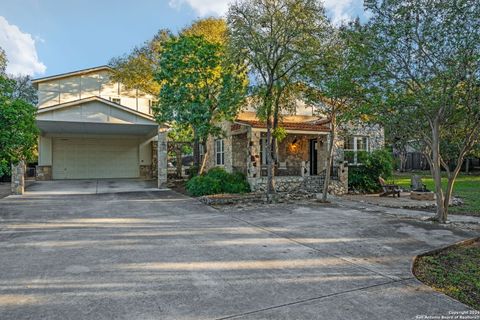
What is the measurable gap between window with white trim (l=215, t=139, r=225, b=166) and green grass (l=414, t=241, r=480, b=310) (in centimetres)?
1372

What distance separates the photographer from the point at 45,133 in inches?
823

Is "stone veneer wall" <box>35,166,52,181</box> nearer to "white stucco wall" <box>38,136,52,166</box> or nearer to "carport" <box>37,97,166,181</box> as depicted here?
"carport" <box>37,97,166,181</box>

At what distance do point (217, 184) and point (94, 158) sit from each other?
41.3 feet

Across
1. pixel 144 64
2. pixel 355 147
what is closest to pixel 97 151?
pixel 144 64

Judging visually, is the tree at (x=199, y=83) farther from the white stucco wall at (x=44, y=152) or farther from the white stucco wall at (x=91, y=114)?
the white stucco wall at (x=44, y=152)

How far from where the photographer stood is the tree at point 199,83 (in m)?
14.5

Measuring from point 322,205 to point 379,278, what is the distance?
7.39 metres

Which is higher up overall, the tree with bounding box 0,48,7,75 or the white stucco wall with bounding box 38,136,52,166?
the tree with bounding box 0,48,7,75

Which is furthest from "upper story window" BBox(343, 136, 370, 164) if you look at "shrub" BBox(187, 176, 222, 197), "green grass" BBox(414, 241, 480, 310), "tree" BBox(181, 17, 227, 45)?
"green grass" BBox(414, 241, 480, 310)

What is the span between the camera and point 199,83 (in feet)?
49.3

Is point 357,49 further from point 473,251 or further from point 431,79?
point 473,251

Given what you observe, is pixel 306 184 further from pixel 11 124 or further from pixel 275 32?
pixel 11 124

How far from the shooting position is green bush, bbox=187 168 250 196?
14078 millimetres

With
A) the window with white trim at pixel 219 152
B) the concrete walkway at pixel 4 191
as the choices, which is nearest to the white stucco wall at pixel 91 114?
the concrete walkway at pixel 4 191
